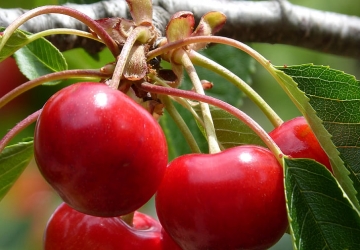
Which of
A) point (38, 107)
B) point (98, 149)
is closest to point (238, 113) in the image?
point (98, 149)

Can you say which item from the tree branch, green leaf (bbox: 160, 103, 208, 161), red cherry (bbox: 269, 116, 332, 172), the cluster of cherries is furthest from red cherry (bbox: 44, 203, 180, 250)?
green leaf (bbox: 160, 103, 208, 161)

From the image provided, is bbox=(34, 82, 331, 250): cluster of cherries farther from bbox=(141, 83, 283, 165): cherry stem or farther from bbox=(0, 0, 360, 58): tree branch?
bbox=(0, 0, 360, 58): tree branch

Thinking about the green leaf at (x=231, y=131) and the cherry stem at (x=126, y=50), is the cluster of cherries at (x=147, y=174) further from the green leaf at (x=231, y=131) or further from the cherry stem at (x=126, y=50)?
the green leaf at (x=231, y=131)

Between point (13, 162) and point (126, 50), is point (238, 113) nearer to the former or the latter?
point (126, 50)

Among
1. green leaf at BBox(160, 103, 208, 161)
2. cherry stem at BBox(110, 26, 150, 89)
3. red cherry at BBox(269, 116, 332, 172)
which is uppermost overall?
cherry stem at BBox(110, 26, 150, 89)

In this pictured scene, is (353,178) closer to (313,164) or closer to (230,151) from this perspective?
(313,164)

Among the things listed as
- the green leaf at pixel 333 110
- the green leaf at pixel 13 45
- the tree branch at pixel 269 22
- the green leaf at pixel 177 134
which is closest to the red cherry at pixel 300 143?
the green leaf at pixel 333 110
